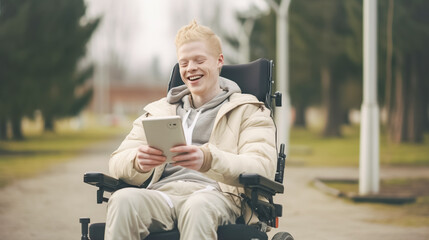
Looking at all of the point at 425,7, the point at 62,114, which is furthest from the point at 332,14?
the point at 62,114

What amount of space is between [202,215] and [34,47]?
18465mm

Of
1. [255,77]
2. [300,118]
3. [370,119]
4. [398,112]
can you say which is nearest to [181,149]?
[255,77]

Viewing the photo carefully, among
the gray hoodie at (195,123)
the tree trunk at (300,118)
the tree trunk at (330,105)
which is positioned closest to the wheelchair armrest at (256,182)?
the gray hoodie at (195,123)

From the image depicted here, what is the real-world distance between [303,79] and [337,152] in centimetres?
1332

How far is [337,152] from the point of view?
22.5 metres

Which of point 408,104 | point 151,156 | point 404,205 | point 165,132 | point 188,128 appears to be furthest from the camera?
point 408,104

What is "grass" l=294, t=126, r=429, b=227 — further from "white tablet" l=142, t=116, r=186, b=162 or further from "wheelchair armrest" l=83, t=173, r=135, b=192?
"white tablet" l=142, t=116, r=186, b=162

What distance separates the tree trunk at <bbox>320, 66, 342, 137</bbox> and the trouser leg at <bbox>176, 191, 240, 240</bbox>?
94.1 ft

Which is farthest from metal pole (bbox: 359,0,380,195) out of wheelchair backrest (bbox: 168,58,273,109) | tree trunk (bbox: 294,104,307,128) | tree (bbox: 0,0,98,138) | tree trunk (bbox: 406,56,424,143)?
tree trunk (bbox: 294,104,307,128)

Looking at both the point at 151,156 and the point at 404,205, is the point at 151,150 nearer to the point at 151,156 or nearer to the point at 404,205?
the point at 151,156

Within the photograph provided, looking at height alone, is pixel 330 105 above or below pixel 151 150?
below

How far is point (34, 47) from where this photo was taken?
2145 cm

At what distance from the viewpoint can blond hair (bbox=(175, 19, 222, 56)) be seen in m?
4.38

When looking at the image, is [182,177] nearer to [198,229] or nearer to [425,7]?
[198,229]
